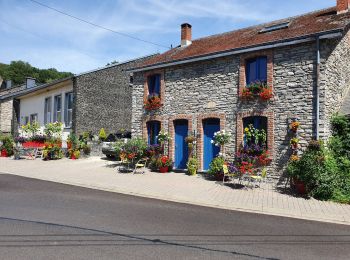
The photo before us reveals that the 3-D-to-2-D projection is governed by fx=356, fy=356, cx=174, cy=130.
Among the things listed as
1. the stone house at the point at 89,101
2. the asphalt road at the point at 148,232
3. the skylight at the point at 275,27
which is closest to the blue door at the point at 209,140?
the skylight at the point at 275,27

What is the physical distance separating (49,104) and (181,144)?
13.5 m

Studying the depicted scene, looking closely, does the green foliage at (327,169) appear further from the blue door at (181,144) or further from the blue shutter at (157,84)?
the blue shutter at (157,84)

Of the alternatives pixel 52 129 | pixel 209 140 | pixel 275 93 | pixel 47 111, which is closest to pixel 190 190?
pixel 209 140

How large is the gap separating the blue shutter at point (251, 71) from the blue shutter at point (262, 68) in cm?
17

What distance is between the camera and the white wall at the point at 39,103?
23427 millimetres

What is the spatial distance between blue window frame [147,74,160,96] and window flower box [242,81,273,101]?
4.92m

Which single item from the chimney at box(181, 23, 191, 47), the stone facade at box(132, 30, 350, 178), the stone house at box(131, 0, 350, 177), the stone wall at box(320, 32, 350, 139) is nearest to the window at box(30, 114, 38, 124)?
the stone house at box(131, 0, 350, 177)

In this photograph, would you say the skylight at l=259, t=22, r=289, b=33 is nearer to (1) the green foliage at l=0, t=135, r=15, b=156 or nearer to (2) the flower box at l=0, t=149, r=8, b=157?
(1) the green foliage at l=0, t=135, r=15, b=156

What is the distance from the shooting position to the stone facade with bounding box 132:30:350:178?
12.5m

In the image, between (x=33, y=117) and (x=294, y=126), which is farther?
(x=33, y=117)

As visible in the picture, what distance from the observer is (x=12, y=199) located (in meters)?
9.05

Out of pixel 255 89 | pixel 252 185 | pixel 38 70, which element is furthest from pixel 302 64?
pixel 38 70

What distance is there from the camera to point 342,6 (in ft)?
46.9

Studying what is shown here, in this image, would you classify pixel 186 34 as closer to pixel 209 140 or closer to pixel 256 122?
pixel 209 140
